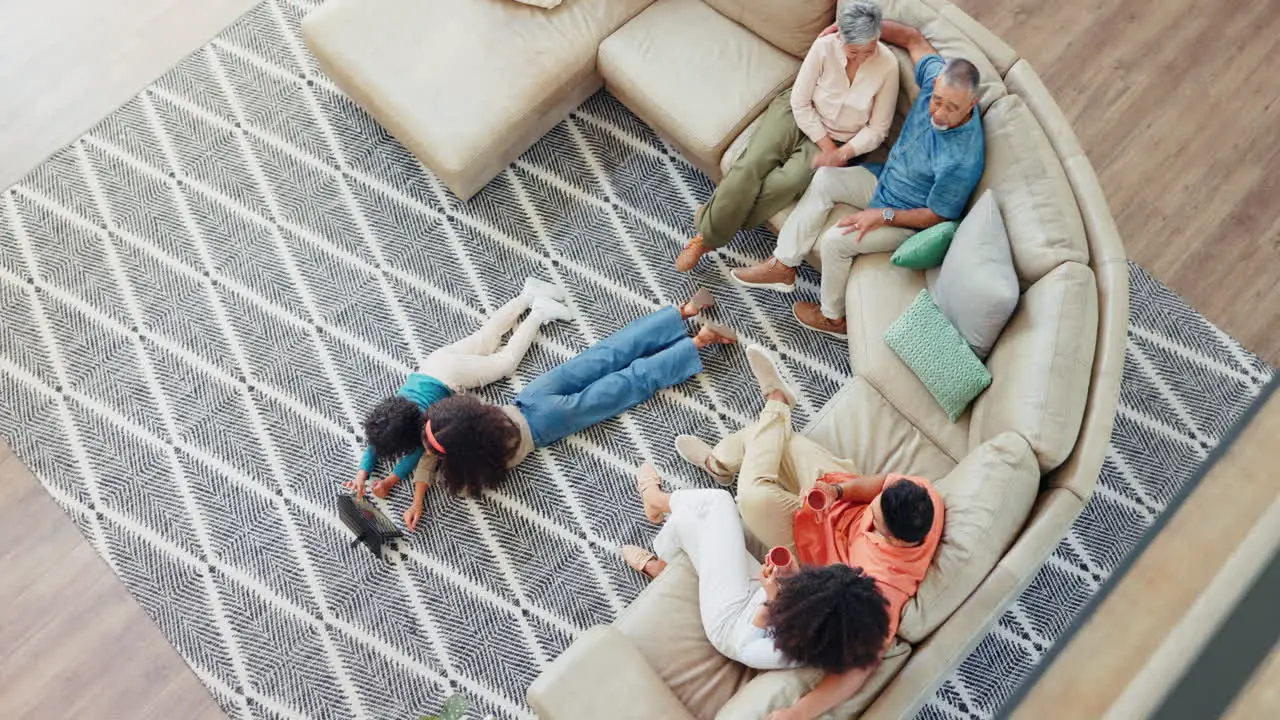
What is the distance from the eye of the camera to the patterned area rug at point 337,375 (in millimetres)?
3189

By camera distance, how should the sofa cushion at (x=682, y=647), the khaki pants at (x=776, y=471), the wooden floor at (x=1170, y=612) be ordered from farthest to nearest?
the khaki pants at (x=776, y=471)
the sofa cushion at (x=682, y=647)
the wooden floor at (x=1170, y=612)

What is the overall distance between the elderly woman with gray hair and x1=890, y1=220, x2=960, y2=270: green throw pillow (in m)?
0.39

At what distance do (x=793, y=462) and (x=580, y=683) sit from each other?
2.91 ft

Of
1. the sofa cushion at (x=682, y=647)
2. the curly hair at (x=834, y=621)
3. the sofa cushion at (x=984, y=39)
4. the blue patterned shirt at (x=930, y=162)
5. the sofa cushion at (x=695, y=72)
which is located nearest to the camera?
the curly hair at (x=834, y=621)

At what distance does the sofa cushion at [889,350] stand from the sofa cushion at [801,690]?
730 mm

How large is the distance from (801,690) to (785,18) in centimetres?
215

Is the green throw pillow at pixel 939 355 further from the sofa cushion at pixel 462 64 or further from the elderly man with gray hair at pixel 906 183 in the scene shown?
the sofa cushion at pixel 462 64

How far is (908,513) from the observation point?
247cm

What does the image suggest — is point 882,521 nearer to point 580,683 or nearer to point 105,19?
point 580,683

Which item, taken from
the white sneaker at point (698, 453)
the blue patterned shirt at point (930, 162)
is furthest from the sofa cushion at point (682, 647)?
the blue patterned shirt at point (930, 162)

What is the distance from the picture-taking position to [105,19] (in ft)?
13.0

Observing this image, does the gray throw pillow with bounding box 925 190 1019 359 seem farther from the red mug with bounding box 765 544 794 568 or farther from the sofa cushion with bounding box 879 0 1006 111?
the red mug with bounding box 765 544 794 568

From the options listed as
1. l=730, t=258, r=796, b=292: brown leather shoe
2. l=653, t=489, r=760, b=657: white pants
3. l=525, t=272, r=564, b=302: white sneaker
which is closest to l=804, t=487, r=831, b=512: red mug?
l=653, t=489, r=760, b=657: white pants

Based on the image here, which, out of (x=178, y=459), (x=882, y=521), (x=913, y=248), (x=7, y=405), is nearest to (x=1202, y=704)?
(x=882, y=521)
